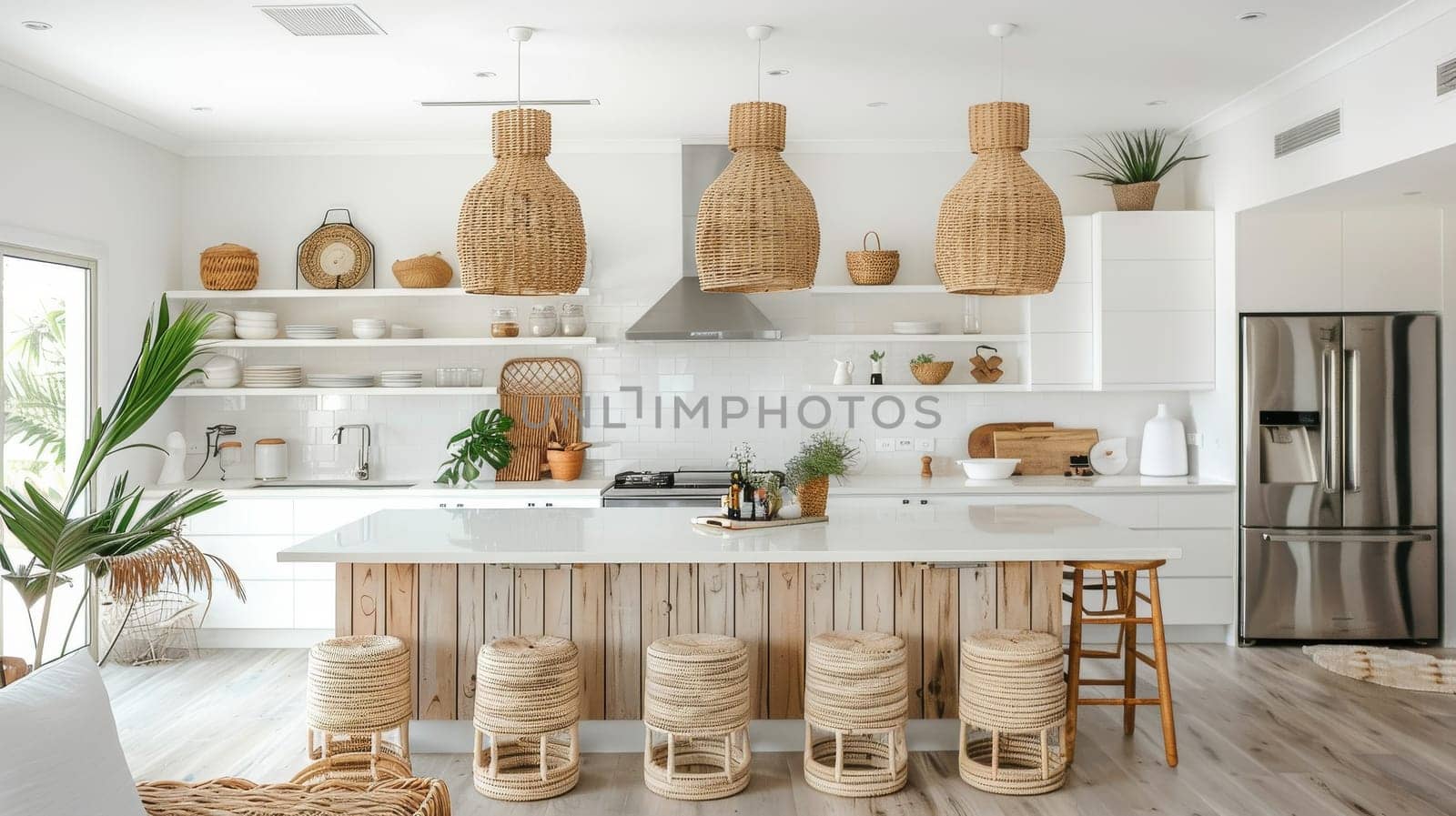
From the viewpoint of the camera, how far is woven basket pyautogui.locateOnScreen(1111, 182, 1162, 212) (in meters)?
5.91

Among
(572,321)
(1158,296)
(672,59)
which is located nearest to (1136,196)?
(1158,296)

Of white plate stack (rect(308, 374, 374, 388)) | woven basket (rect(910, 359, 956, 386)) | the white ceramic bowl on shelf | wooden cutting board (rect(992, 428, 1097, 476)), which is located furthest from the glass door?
wooden cutting board (rect(992, 428, 1097, 476))

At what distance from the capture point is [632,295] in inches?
249

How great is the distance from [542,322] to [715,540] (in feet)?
9.00

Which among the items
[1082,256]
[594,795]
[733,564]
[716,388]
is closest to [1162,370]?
[1082,256]

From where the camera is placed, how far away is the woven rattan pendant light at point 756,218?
3.42 m

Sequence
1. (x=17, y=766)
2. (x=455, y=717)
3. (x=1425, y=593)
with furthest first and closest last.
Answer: (x=1425, y=593) < (x=455, y=717) < (x=17, y=766)

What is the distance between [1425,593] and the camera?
558cm

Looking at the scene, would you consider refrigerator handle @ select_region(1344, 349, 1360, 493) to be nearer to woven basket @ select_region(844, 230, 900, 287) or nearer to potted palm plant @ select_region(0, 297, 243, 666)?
woven basket @ select_region(844, 230, 900, 287)

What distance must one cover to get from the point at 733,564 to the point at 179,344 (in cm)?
209

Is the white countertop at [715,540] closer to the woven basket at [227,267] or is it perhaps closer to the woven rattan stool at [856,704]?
the woven rattan stool at [856,704]

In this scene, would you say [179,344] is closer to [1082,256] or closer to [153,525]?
[153,525]

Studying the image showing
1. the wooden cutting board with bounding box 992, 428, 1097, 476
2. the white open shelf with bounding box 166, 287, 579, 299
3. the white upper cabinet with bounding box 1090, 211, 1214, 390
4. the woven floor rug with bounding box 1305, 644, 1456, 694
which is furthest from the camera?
the wooden cutting board with bounding box 992, 428, 1097, 476

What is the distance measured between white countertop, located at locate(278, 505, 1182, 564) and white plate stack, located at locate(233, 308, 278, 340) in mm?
2339
